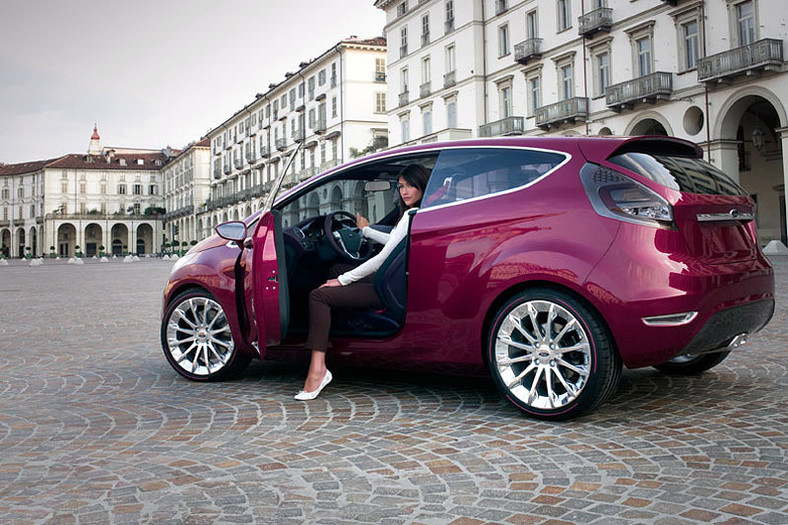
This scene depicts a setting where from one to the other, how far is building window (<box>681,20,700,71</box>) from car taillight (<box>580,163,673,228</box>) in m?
26.2

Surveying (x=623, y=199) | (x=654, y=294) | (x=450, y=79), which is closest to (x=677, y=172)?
(x=623, y=199)

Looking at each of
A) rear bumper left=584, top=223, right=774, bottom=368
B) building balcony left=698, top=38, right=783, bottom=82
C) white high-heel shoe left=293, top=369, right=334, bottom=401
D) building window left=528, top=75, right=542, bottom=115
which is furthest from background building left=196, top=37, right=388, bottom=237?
rear bumper left=584, top=223, right=774, bottom=368

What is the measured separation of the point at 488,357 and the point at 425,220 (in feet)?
3.08

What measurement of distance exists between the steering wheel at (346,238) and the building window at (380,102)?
174 ft

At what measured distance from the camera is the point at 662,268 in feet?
12.0

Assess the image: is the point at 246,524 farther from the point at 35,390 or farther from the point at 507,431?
the point at 35,390

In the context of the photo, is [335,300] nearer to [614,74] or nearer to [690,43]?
[690,43]

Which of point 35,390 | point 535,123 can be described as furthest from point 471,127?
point 35,390

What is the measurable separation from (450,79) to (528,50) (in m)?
7.45

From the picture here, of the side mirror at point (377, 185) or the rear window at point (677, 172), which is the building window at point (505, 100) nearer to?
the side mirror at point (377, 185)

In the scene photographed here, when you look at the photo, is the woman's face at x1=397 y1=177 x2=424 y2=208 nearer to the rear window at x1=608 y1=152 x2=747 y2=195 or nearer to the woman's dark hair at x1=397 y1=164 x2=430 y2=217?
the woman's dark hair at x1=397 y1=164 x2=430 y2=217

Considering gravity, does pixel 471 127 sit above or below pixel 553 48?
below

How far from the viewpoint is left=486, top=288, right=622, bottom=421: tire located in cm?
378

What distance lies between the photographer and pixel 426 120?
45.2 m
